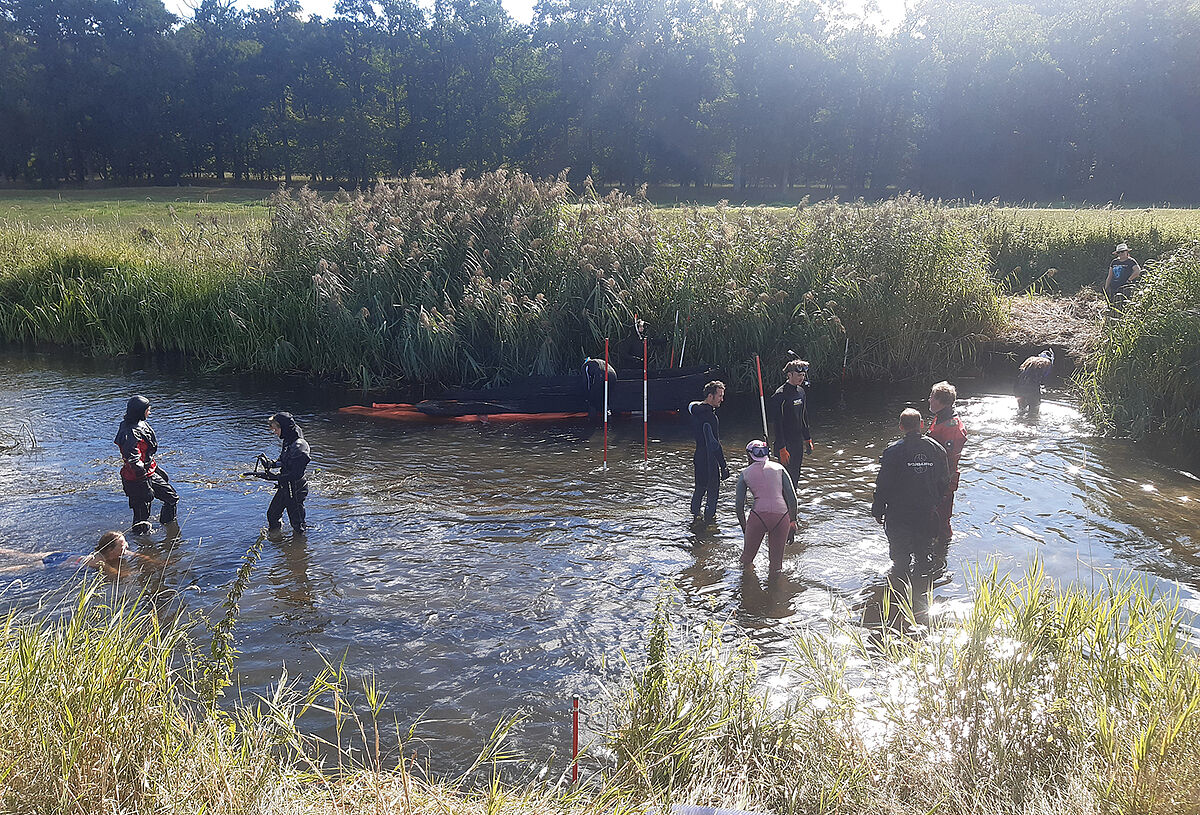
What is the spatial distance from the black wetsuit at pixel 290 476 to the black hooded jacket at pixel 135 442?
1415 millimetres

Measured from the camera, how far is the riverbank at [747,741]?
416cm

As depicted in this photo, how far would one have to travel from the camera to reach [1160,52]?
51.1 meters

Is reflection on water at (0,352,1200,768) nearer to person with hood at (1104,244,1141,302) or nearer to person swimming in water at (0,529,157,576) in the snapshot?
person swimming in water at (0,529,157,576)

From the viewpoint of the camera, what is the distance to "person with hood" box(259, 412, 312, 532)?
9.08 metres

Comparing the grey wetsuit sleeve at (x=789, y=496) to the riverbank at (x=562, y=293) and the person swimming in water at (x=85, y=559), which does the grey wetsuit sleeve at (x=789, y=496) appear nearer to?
the person swimming in water at (x=85, y=559)

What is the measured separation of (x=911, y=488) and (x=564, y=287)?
32.8 ft

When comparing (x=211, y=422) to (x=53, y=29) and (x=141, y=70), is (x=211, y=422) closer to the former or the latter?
(x=141, y=70)

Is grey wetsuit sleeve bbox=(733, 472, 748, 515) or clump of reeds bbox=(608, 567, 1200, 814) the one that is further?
grey wetsuit sleeve bbox=(733, 472, 748, 515)

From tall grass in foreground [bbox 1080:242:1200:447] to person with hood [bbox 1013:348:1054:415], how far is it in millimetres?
919

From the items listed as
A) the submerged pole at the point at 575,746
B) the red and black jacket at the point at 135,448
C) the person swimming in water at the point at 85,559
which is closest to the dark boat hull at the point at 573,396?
the red and black jacket at the point at 135,448

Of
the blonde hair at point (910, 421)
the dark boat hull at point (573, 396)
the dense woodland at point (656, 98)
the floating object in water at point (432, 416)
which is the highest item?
the dense woodland at point (656, 98)

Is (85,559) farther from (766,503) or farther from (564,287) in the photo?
(564,287)

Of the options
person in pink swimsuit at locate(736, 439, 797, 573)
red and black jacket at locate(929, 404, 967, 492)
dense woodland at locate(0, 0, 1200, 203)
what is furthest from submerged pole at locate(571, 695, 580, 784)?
dense woodland at locate(0, 0, 1200, 203)

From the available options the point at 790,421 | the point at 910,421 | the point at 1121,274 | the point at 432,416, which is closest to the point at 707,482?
the point at 790,421
